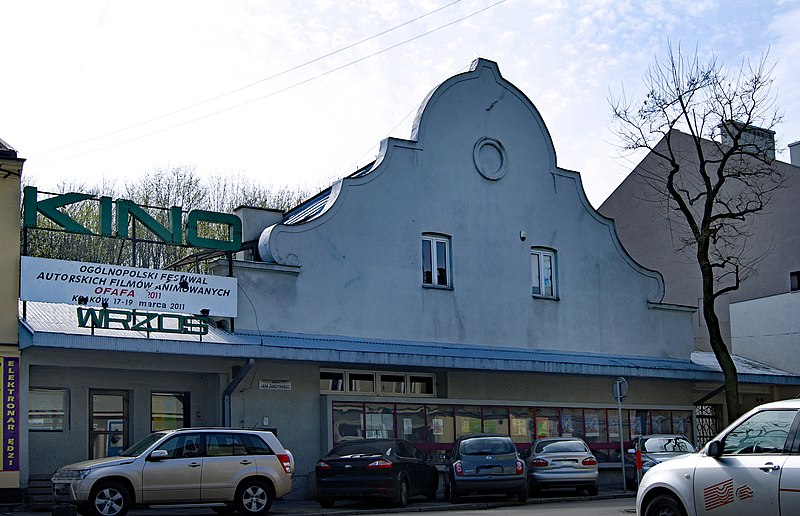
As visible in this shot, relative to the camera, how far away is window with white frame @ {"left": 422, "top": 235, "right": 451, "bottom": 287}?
89.8 feet

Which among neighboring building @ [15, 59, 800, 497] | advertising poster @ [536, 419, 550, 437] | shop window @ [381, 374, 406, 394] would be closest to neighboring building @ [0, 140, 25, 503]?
neighboring building @ [15, 59, 800, 497]

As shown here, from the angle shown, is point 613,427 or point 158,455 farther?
point 613,427

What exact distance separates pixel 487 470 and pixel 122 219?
30.1ft

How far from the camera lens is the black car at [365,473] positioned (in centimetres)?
2075

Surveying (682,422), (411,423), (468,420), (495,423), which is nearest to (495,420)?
(495,423)

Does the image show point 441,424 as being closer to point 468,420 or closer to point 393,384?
point 468,420

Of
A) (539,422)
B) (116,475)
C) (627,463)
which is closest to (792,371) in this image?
(627,463)

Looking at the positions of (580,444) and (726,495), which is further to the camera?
(580,444)

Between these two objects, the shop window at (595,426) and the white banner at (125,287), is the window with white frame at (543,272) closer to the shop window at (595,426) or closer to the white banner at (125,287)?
the shop window at (595,426)

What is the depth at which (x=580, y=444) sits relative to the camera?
2452 cm

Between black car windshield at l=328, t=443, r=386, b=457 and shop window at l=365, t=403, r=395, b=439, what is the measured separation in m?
3.79

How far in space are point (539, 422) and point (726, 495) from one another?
675 inches

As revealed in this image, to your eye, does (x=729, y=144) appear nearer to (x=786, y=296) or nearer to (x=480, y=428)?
(x=786, y=296)

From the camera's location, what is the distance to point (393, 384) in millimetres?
26250
